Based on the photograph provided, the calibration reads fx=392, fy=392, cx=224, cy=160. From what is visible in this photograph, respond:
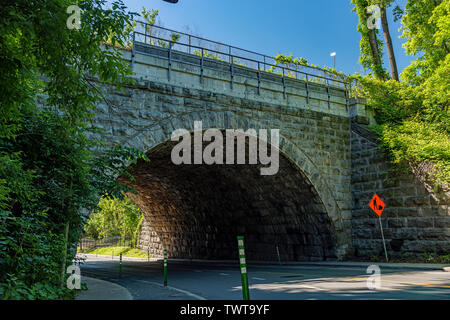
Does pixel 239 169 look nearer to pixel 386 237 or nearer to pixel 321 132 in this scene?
pixel 321 132

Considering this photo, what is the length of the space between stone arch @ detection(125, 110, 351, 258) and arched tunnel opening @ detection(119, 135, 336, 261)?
276 millimetres

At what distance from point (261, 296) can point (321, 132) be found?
11.7 m

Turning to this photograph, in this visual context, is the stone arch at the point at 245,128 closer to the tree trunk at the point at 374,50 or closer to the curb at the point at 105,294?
the curb at the point at 105,294

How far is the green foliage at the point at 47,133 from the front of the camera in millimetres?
5426

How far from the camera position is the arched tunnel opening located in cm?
1831

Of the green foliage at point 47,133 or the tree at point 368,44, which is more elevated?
the tree at point 368,44

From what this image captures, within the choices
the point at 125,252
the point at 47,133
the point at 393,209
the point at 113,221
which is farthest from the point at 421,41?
the point at 113,221

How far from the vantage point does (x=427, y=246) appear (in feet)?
50.3

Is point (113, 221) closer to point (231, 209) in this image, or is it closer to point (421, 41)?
point (231, 209)

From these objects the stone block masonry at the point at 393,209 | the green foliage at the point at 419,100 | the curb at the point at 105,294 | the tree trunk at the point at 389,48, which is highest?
the tree trunk at the point at 389,48

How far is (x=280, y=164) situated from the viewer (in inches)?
691

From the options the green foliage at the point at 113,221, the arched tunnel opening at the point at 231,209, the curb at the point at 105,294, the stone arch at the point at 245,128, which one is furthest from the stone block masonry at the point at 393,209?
the green foliage at the point at 113,221

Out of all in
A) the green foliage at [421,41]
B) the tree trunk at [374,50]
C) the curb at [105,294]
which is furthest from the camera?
the tree trunk at [374,50]

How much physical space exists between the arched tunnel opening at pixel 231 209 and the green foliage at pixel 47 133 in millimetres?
6673
